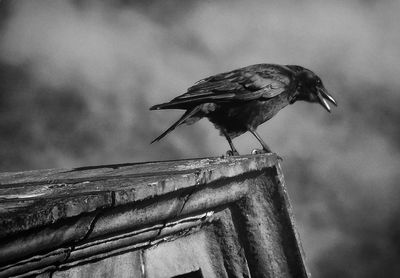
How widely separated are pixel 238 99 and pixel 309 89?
61.5 inches

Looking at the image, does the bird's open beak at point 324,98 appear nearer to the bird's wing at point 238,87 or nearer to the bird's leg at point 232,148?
the bird's wing at point 238,87

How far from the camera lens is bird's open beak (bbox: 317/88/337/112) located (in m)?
6.20

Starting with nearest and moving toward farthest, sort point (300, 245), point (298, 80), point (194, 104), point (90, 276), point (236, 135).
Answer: point (90, 276)
point (300, 245)
point (194, 104)
point (236, 135)
point (298, 80)

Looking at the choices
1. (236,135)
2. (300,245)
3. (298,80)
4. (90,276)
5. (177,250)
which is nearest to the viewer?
(90,276)

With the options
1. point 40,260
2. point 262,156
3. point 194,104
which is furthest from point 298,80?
point 40,260

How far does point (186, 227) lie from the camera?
2.62 m

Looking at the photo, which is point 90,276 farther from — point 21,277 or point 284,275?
point 284,275

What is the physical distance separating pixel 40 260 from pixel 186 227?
1.10 meters

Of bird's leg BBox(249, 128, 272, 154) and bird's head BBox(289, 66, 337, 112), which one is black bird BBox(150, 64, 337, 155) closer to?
bird's leg BBox(249, 128, 272, 154)

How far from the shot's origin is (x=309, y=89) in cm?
612

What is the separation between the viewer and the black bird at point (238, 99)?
4.90m

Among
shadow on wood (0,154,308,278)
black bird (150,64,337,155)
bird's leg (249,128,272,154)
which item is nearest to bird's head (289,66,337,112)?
black bird (150,64,337,155)

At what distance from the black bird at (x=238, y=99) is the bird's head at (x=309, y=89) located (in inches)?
12.6

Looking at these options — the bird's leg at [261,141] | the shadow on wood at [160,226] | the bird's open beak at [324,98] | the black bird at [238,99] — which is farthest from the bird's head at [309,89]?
the shadow on wood at [160,226]
